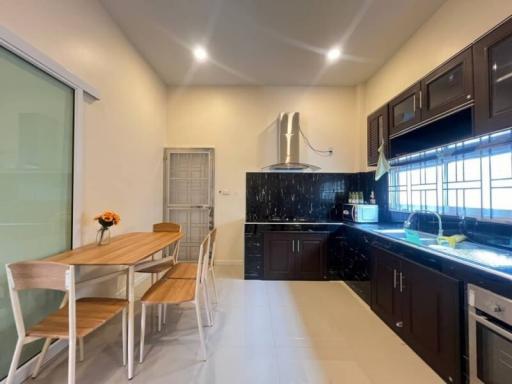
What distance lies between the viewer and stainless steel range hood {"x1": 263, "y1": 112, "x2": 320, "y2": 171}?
436 cm

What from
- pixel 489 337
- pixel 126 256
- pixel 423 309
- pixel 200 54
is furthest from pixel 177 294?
pixel 200 54

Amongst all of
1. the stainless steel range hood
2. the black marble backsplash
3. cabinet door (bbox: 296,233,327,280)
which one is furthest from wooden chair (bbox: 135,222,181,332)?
the stainless steel range hood

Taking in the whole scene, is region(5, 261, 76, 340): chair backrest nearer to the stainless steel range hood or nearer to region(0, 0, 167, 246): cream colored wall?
region(0, 0, 167, 246): cream colored wall

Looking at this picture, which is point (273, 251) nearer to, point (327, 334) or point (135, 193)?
point (327, 334)

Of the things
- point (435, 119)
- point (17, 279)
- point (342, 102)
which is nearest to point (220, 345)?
point (17, 279)

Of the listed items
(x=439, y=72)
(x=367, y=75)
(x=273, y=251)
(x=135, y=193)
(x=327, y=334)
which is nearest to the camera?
(x=439, y=72)

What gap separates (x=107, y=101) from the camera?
2863 mm

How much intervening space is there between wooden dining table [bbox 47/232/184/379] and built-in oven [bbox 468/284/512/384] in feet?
6.61

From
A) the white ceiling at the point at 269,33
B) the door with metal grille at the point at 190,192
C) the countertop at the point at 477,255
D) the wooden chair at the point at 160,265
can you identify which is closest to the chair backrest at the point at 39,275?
the wooden chair at the point at 160,265

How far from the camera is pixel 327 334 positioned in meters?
2.41

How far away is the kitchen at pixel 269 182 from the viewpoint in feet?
5.83

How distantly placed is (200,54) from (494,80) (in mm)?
3078

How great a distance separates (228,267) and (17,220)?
3.07 meters

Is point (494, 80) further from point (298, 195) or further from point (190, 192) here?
point (190, 192)
